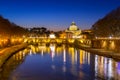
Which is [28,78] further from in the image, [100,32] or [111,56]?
[100,32]

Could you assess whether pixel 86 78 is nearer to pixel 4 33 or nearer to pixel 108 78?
pixel 108 78

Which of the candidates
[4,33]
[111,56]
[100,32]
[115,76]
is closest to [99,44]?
[100,32]

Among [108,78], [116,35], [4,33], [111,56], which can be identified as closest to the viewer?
[108,78]

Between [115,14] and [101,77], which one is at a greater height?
[115,14]

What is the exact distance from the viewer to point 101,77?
3225 cm

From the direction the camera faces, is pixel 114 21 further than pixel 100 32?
No

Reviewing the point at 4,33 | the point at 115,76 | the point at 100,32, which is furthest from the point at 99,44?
the point at 115,76

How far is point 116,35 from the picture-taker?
7044 cm

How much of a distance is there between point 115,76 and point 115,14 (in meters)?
43.3

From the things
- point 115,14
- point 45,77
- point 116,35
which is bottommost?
point 45,77

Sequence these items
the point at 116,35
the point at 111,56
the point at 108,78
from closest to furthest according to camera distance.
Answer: the point at 108,78 < the point at 111,56 < the point at 116,35

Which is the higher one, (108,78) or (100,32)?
(100,32)

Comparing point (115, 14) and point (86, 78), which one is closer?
point (86, 78)

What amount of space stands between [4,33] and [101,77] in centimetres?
5430
